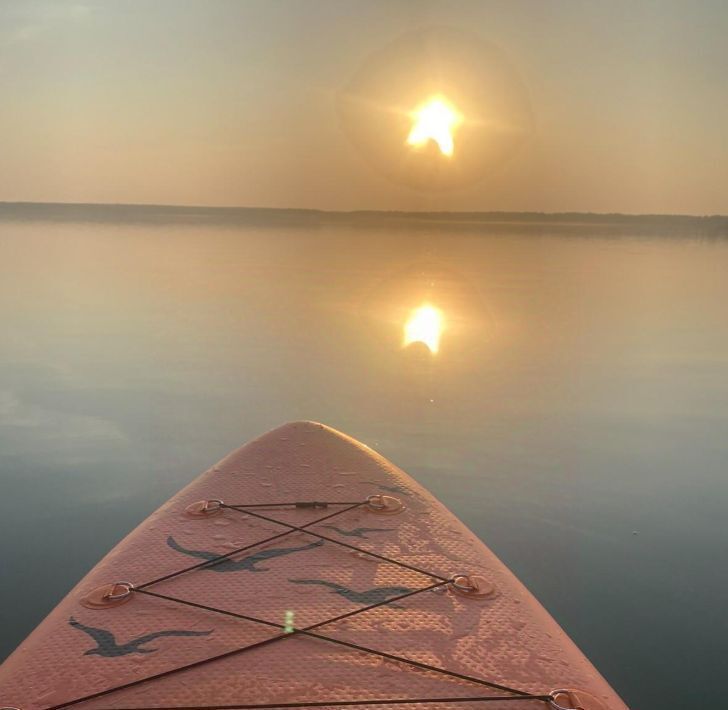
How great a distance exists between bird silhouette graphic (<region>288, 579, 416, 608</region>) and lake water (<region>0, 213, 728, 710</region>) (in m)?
1.33

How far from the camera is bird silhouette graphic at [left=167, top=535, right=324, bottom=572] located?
3010 mm

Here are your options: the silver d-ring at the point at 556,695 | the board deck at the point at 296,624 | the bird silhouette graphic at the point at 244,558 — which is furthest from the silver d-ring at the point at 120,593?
the silver d-ring at the point at 556,695

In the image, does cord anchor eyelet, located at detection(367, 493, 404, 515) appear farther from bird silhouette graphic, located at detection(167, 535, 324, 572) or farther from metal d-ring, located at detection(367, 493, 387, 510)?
bird silhouette graphic, located at detection(167, 535, 324, 572)

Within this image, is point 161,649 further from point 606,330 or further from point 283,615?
point 606,330

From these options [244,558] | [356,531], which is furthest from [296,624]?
[356,531]

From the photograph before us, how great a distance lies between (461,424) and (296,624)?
4825 millimetres

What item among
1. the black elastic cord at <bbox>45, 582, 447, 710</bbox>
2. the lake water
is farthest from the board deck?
the lake water

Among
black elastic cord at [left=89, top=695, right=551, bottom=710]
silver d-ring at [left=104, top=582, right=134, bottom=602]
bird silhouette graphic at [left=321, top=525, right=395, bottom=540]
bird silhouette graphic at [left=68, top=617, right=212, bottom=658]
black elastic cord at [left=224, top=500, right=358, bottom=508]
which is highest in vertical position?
black elastic cord at [left=224, top=500, right=358, bottom=508]

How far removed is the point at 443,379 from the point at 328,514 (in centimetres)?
574

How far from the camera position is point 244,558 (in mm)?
3100

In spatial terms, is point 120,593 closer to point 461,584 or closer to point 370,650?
point 370,650

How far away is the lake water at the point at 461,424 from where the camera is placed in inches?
162

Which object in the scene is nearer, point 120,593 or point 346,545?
point 120,593

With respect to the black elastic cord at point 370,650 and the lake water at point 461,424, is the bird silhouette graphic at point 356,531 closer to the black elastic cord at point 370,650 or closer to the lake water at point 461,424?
the black elastic cord at point 370,650
